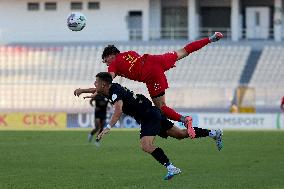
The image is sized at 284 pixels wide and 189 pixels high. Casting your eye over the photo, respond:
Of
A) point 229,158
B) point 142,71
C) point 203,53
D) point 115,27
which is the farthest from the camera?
point 115,27

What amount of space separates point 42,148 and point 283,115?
2146cm

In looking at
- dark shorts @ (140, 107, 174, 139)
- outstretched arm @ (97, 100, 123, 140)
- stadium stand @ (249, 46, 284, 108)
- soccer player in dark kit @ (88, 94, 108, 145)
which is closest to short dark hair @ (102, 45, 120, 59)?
dark shorts @ (140, 107, 174, 139)

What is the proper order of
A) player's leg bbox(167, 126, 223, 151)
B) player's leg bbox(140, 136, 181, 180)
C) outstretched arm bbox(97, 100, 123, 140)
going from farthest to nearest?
player's leg bbox(167, 126, 223, 151) → player's leg bbox(140, 136, 181, 180) → outstretched arm bbox(97, 100, 123, 140)

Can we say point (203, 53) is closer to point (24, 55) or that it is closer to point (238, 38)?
point (238, 38)

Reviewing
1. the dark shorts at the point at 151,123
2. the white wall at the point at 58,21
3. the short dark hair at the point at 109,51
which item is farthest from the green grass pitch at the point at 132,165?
the white wall at the point at 58,21

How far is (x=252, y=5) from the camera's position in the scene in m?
59.4

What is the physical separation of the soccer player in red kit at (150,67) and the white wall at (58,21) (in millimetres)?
40579

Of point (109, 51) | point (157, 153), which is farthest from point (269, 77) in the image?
point (157, 153)

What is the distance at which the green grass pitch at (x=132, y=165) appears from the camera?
50.9 ft

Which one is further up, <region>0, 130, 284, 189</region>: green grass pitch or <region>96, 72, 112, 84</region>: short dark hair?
<region>96, 72, 112, 84</region>: short dark hair

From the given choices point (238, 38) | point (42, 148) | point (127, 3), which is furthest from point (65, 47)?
point (42, 148)

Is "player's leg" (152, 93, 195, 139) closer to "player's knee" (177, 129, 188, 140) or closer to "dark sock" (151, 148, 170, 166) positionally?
"player's knee" (177, 129, 188, 140)

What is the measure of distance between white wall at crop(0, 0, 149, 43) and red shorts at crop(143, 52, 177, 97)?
133 feet

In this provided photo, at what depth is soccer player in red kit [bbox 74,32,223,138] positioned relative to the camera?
53.6 feet
